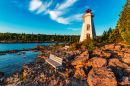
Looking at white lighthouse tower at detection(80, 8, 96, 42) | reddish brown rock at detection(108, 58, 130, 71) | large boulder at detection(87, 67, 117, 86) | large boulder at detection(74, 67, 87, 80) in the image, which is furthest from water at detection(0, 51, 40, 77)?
white lighthouse tower at detection(80, 8, 96, 42)

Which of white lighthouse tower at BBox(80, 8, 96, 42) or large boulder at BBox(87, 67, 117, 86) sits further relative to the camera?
white lighthouse tower at BBox(80, 8, 96, 42)

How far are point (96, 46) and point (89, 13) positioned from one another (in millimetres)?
10404

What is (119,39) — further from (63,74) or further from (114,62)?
(63,74)

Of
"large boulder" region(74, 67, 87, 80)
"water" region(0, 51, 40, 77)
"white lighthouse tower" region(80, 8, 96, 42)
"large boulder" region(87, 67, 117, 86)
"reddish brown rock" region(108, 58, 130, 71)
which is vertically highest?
"white lighthouse tower" region(80, 8, 96, 42)

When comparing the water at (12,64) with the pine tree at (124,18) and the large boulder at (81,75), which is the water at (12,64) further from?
the pine tree at (124,18)

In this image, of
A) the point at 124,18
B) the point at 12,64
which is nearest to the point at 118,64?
the point at 12,64

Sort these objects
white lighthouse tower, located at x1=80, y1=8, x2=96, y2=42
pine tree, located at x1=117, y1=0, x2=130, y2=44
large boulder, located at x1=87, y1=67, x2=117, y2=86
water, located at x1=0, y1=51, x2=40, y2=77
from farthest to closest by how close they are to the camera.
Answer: white lighthouse tower, located at x1=80, y1=8, x2=96, y2=42, pine tree, located at x1=117, y1=0, x2=130, y2=44, water, located at x1=0, y1=51, x2=40, y2=77, large boulder, located at x1=87, y1=67, x2=117, y2=86

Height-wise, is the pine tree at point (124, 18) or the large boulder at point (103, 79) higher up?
the pine tree at point (124, 18)

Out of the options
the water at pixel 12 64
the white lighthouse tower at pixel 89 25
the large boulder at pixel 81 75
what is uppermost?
the white lighthouse tower at pixel 89 25

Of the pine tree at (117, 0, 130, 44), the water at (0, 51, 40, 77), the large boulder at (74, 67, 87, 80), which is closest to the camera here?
the large boulder at (74, 67, 87, 80)

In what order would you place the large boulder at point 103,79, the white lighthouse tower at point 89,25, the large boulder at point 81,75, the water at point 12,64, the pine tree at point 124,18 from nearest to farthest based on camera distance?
the large boulder at point 103,79
the large boulder at point 81,75
the water at point 12,64
the pine tree at point 124,18
the white lighthouse tower at point 89,25

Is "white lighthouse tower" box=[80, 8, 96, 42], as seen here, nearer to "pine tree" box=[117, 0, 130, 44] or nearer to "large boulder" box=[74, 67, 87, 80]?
"pine tree" box=[117, 0, 130, 44]

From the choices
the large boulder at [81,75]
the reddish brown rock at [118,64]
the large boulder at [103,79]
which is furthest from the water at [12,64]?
the reddish brown rock at [118,64]

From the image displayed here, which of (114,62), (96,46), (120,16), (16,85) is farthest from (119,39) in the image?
(16,85)
